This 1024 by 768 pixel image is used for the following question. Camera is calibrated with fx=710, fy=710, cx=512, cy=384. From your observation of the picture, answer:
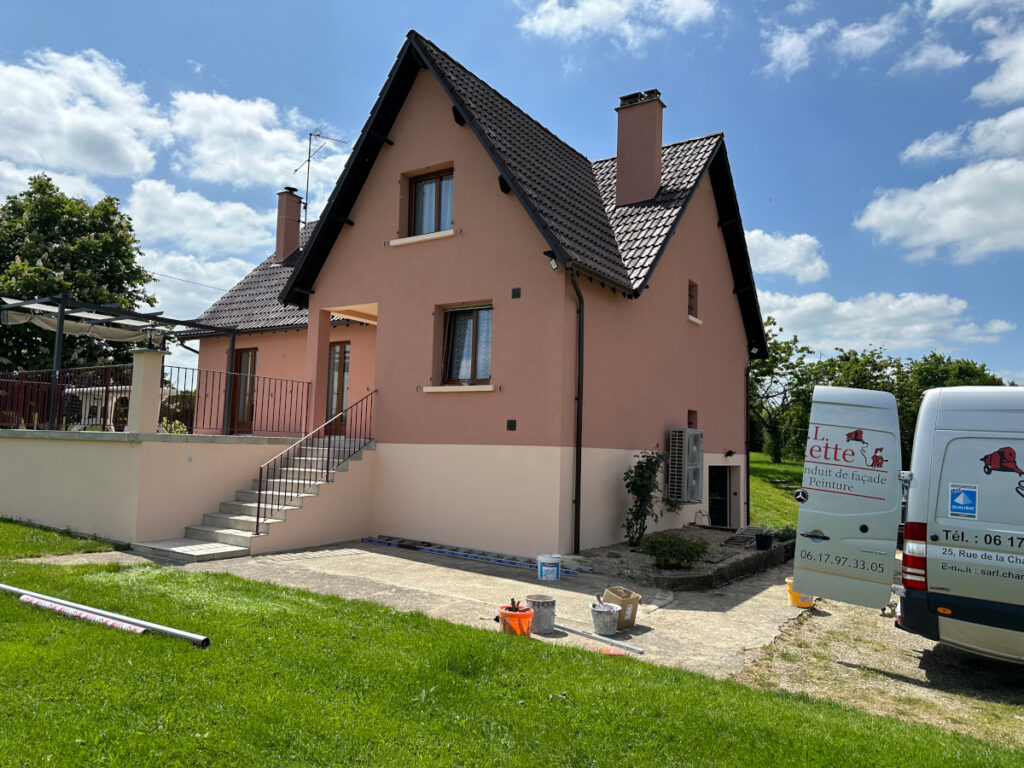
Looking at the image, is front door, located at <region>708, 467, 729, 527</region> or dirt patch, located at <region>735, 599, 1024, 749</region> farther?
front door, located at <region>708, 467, 729, 527</region>

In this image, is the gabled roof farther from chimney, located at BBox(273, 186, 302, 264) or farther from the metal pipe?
chimney, located at BBox(273, 186, 302, 264)

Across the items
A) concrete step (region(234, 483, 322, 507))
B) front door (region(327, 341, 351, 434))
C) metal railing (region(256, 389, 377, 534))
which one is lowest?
concrete step (region(234, 483, 322, 507))

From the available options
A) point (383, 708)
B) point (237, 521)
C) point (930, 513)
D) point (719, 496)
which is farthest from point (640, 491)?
point (383, 708)

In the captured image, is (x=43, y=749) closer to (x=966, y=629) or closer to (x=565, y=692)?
(x=565, y=692)

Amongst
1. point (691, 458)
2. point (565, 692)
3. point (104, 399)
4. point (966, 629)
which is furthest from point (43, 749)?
point (691, 458)

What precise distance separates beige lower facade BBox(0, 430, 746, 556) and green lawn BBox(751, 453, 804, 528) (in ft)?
41.4

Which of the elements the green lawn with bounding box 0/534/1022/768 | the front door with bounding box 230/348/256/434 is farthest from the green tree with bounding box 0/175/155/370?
the green lawn with bounding box 0/534/1022/768

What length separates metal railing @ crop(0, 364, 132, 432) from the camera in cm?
1180

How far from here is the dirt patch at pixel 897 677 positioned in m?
5.14

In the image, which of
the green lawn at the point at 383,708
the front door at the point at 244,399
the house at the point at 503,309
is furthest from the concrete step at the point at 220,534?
the front door at the point at 244,399

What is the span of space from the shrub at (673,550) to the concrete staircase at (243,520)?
5.53 meters

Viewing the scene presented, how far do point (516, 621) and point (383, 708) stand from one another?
2184 mm

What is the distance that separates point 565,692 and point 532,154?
10799 millimetres

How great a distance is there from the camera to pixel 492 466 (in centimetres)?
1156
